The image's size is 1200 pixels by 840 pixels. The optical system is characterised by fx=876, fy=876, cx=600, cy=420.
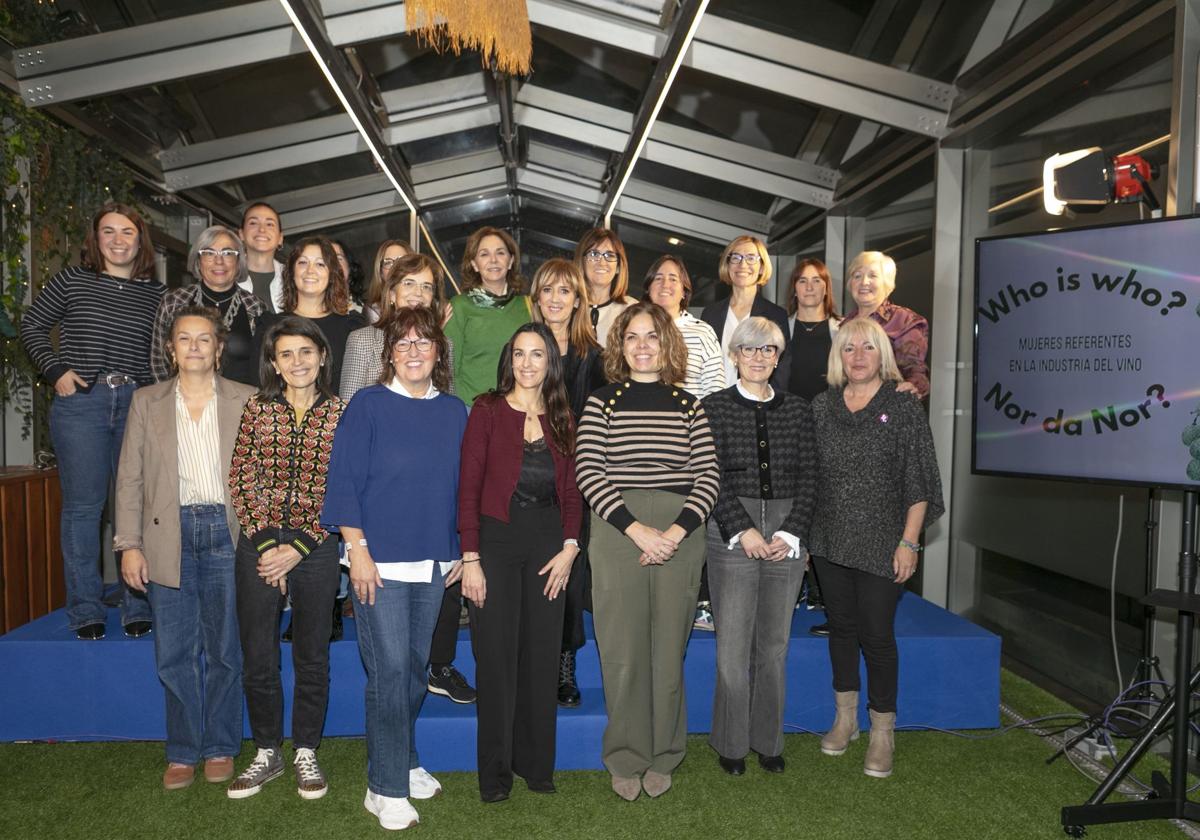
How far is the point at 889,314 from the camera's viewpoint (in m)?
4.23

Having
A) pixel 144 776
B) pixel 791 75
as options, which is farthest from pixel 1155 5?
pixel 144 776

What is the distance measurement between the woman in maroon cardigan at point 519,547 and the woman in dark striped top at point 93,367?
1.74m

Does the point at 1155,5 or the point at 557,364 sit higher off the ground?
the point at 1155,5

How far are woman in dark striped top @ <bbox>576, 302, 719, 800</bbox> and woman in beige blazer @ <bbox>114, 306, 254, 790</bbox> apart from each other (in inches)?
53.3

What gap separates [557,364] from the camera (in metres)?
3.29

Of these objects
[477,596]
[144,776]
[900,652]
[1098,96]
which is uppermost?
[1098,96]

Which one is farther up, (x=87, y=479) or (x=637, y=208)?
(x=637, y=208)

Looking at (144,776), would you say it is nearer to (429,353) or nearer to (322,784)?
(322,784)

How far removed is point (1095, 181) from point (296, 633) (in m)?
3.78

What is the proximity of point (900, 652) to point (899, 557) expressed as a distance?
2.42 feet

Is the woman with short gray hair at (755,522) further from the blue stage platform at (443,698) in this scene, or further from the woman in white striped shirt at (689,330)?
the blue stage platform at (443,698)

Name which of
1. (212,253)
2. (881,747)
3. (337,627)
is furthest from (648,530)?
(212,253)

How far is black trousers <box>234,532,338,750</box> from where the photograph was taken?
10.5ft

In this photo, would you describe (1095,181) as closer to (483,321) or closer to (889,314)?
(889,314)
